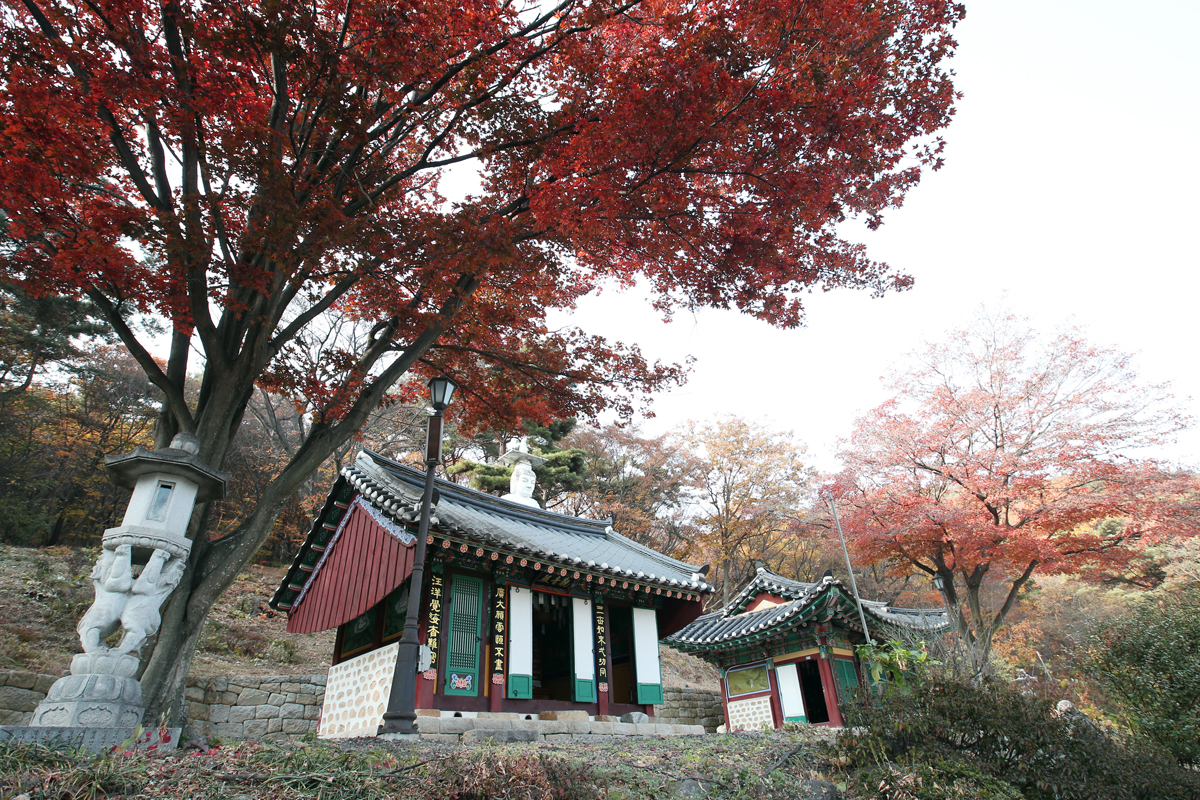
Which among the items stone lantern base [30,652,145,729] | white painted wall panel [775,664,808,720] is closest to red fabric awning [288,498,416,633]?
stone lantern base [30,652,145,729]

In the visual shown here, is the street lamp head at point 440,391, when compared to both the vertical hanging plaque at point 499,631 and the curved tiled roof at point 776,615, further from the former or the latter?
the curved tiled roof at point 776,615

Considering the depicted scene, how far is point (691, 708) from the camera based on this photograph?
18.5m

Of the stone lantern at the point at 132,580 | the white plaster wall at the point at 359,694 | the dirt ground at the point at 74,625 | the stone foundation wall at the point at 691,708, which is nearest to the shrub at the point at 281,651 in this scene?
the dirt ground at the point at 74,625

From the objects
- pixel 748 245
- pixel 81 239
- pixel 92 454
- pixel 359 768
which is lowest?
pixel 359 768

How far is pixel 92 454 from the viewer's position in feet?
63.6

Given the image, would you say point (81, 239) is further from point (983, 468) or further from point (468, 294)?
point (983, 468)

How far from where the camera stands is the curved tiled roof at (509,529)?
9.30m

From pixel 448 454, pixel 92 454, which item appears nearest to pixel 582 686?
pixel 448 454

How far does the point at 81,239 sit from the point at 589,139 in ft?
18.1

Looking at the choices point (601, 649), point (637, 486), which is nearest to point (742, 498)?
point (637, 486)

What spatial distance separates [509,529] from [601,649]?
2967 millimetres

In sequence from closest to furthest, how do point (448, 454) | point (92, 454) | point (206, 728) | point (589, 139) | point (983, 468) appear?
point (589, 139)
point (206, 728)
point (983, 468)
point (92, 454)
point (448, 454)

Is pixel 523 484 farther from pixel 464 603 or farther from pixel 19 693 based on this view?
pixel 19 693

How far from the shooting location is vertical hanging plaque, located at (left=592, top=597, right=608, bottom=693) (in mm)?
10852
